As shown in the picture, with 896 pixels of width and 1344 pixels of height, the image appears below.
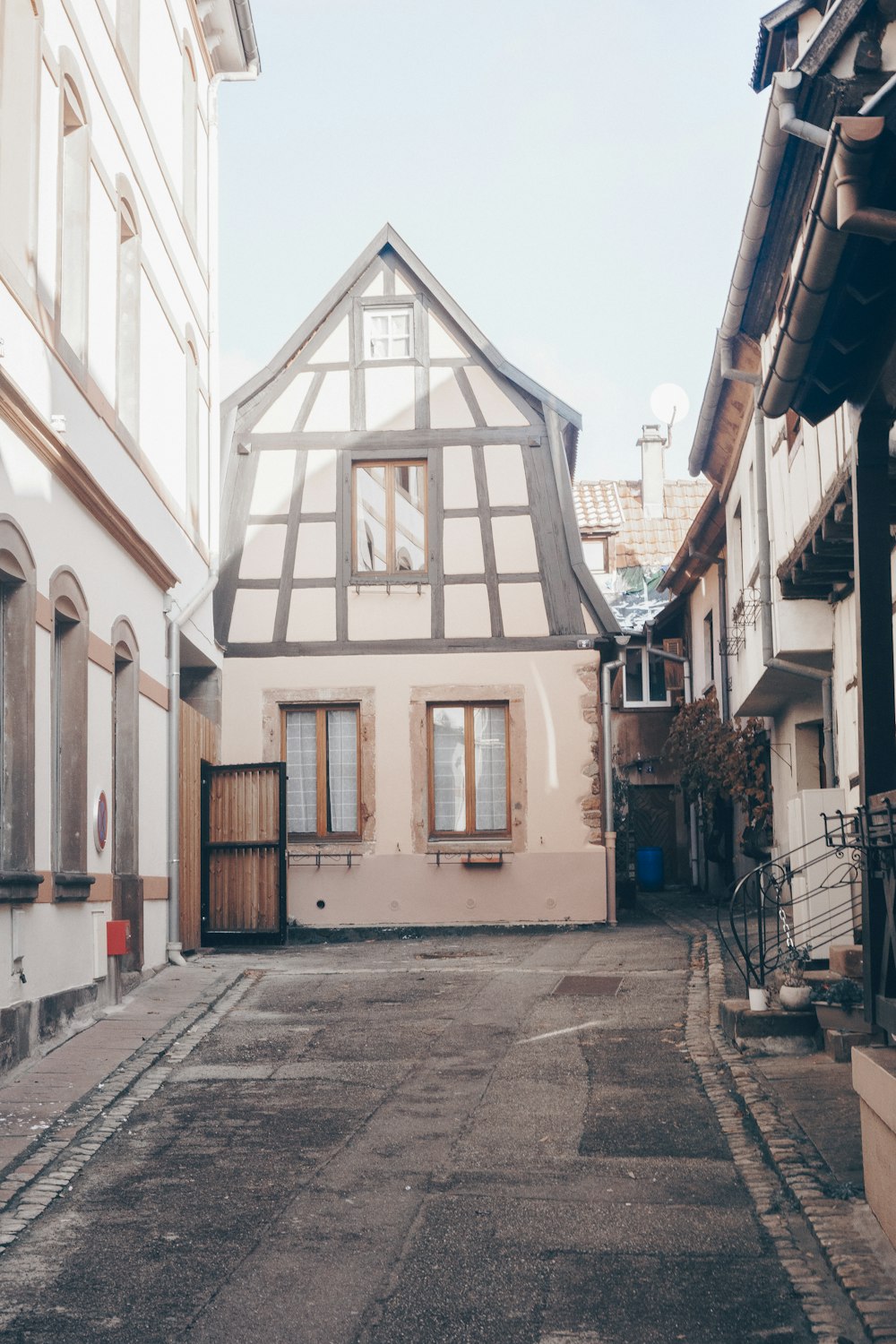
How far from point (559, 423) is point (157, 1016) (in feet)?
30.2

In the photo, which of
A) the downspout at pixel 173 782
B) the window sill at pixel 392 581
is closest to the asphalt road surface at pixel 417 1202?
the downspout at pixel 173 782

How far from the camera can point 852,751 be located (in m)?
11.4

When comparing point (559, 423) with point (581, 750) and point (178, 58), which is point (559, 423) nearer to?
point (581, 750)

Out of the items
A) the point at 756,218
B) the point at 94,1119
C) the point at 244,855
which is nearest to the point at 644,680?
the point at 244,855

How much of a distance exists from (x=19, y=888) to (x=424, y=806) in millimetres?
8388

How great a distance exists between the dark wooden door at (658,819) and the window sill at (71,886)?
1729cm

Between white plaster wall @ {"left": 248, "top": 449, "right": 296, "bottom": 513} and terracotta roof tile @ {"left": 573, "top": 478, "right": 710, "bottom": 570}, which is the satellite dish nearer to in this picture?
terracotta roof tile @ {"left": 573, "top": 478, "right": 710, "bottom": 570}

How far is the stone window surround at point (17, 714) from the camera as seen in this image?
812 cm

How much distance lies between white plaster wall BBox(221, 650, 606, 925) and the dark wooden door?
10011 millimetres

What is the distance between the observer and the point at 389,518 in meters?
16.8

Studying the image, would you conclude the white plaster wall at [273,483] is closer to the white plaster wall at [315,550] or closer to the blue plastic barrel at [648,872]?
the white plaster wall at [315,550]

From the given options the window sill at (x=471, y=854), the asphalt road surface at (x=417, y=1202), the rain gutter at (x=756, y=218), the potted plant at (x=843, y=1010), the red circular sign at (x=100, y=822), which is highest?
the rain gutter at (x=756, y=218)

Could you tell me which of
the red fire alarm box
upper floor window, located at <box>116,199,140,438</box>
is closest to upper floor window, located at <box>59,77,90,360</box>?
upper floor window, located at <box>116,199,140,438</box>

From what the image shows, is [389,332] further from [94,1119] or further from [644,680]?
[94,1119]
